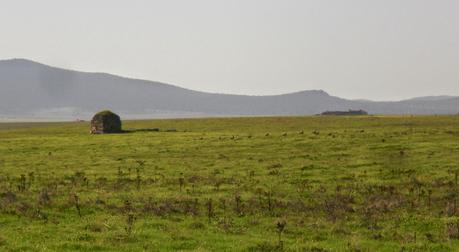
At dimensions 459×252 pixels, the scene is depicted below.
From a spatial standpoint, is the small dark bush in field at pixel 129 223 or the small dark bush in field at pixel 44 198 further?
the small dark bush in field at pixel 44 198

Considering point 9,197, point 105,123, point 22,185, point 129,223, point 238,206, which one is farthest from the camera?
point 105,123

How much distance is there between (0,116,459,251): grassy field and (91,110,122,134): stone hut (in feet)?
117

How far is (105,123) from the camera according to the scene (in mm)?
93625

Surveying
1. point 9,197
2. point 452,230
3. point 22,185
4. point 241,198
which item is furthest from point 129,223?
point 22,185

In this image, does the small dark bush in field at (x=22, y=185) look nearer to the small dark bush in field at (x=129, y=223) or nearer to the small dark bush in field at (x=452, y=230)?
the small dark bush in field at (x=129, y=223)

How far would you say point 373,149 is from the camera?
2046 inches

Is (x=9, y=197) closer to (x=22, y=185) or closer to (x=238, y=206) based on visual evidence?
(x=22, y=185)

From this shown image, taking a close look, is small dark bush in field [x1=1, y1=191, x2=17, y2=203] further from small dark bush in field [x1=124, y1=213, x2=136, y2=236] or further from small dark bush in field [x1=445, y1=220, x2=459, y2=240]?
small dark bush in field [x1=445, y1=220, x2=459, y2=240]

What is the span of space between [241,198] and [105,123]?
219 ft

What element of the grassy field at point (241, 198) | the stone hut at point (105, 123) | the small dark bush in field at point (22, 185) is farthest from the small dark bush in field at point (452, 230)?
the stone hut at point (105, 123)

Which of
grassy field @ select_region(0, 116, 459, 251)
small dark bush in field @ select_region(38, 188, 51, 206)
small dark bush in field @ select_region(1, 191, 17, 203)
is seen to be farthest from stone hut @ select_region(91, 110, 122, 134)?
small dark bush in field @ select_region(38, 188, 51, 206)

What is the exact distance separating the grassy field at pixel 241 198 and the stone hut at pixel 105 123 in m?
35.5

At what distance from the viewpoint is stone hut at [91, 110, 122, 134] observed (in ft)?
307

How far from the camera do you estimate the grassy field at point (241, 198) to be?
21359mm
